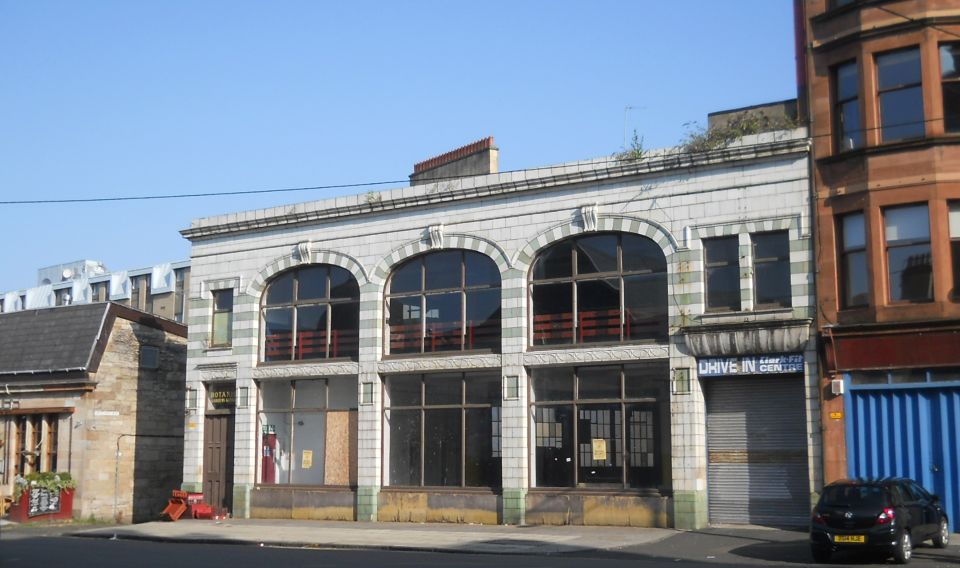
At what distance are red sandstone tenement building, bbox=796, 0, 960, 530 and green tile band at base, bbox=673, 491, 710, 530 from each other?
3.17 m

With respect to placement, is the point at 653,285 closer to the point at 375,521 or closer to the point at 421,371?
the point at 421,371

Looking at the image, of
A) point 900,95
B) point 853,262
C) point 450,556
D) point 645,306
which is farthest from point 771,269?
point 450,556

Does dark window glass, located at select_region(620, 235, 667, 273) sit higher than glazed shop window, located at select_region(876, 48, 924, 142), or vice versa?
glazed shop window, located at select_region(876, 48, 924, 142)

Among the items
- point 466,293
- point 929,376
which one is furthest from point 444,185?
point 929,376

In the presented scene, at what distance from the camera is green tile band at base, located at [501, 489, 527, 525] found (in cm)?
2825

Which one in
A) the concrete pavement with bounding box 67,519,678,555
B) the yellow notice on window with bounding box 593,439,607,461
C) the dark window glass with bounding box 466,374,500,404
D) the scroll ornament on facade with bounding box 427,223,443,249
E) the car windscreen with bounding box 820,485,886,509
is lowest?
the concrete pavement with bounding box 67,519,678,555

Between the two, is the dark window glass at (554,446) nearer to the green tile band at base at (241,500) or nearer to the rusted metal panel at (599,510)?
the rusted metal panel at (599,510)

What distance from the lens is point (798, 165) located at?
25.4 m

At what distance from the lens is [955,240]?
23.5m

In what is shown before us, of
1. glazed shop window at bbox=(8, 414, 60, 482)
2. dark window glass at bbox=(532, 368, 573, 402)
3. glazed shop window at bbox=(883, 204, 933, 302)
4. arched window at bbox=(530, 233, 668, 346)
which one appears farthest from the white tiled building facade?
glazed shop window at bbox=(8, 414, 60, 482)

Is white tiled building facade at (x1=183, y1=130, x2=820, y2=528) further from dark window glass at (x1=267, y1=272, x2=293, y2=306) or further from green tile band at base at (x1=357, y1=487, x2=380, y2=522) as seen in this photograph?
dark window glass at (x1=267, y1=272, x2=293, y2=306)

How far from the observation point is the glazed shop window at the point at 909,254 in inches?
933

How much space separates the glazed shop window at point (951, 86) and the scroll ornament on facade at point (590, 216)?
8527 mm

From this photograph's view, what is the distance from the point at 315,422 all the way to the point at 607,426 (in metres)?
9.68
